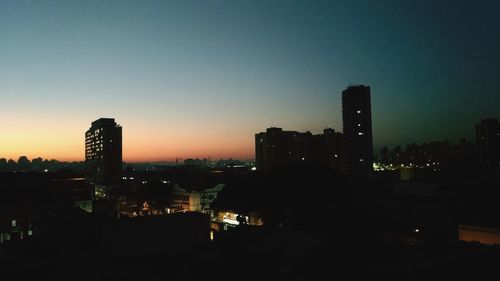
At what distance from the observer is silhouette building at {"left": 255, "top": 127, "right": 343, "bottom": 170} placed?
8225 centimetres

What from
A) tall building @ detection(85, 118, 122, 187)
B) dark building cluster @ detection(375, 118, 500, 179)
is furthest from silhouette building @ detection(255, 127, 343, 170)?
tall building @ detection(85, 118, 122, 187)

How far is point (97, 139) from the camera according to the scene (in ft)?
286

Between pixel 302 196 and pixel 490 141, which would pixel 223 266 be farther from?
pixel 490 141

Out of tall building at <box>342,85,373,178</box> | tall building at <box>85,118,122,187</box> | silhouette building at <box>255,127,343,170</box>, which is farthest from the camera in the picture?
tall building at <box>85,118,122,187</box>

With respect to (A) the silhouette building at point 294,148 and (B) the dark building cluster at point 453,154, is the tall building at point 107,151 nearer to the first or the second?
(A) the silhouette building at point 294,148

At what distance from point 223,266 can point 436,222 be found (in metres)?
10.9

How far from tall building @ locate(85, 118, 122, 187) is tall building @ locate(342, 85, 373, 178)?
49.9m

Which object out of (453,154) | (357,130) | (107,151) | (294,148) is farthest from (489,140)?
(107,151)

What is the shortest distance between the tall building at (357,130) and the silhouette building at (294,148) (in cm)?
1271

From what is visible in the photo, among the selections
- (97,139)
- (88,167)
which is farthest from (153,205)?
(88,167)

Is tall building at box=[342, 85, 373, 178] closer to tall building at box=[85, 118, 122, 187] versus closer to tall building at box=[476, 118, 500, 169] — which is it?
tall building at box=[476, 118, 500, 169]

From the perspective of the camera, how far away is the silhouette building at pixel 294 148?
3238 inches

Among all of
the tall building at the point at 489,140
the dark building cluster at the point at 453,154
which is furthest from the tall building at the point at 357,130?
the tall building at the point at 489,140

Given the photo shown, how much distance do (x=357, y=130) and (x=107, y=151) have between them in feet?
180
